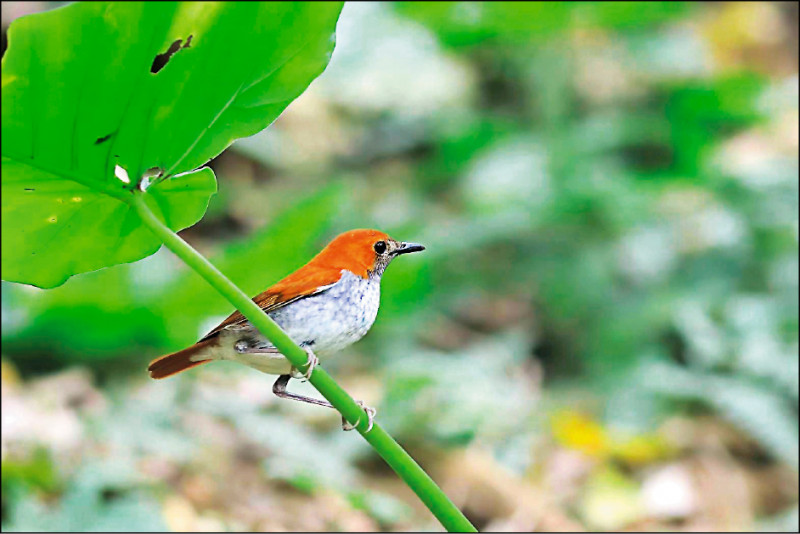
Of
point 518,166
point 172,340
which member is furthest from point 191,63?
point 518,166

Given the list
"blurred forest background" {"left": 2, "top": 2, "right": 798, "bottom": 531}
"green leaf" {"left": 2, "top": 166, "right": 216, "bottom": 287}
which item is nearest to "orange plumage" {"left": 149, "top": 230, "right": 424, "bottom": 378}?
"green leaf" {"left": 2, "top": 166, "right": 216, "bottom": 287}

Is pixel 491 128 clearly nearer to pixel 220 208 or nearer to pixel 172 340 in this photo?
pixel 220 208

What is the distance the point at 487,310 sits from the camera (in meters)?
4.84

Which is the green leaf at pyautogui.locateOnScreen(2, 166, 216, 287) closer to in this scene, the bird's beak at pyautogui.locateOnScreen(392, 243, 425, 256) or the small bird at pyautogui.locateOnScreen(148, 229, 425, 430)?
the small bird at pyautogui.locateOnScreen(148, 229, 425, 430)

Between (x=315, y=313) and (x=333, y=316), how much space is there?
0.03m

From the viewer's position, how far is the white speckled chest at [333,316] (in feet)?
4.04

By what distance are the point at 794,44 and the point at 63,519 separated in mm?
6689

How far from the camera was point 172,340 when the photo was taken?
3.11 metres

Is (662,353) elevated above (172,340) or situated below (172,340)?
below

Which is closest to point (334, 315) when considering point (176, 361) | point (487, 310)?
point (176, 361)

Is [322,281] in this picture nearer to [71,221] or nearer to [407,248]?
[407,248]

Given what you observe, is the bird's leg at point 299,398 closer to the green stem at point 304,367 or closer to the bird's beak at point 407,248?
the green stem at point 304,367

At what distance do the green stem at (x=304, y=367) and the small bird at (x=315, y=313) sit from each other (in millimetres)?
208

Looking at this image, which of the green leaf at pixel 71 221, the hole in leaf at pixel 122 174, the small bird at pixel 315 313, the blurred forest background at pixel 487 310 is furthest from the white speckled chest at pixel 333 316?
the blurred forest background at pixel 487 310
